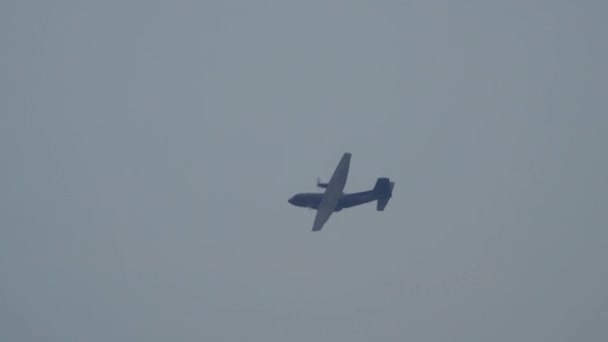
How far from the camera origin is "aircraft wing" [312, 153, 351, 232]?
77.1m

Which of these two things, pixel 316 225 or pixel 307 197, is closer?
pixel 316 225

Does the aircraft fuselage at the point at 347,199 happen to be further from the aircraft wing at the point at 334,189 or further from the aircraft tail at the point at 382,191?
the aircraft wing at the point at 334,189

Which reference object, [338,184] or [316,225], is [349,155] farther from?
[316,225]

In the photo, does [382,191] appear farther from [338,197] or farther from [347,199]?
[338,197]

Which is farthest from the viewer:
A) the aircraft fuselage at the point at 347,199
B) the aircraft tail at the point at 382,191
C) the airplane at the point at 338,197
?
the aircraft fuselage at the point at 347,199

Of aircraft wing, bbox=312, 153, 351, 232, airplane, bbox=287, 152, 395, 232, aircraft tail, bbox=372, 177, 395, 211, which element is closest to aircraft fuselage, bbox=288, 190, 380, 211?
airplane, bbox=287, 152, 395, 232

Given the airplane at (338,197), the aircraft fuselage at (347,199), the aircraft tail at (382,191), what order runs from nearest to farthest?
the airplane at (338,197) < the aircraft tail at (382,191) < the aircraft fuselage at (347,199)

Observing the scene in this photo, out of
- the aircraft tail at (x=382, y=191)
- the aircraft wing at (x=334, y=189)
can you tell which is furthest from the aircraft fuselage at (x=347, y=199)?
the aircraft wing at (x=334, y=189)

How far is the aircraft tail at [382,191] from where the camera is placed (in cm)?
7875

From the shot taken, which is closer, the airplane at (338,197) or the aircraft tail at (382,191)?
the airplane at (338,197)

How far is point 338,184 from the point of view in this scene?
77.1 meters

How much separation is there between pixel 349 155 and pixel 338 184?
3.36 meters

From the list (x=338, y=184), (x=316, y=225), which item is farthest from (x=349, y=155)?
(x=316, y=225)

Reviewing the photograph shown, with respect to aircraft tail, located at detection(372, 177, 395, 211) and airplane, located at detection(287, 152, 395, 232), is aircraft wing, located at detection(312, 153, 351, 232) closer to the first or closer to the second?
airplane, located at detection(287, 152, 395, 232)
